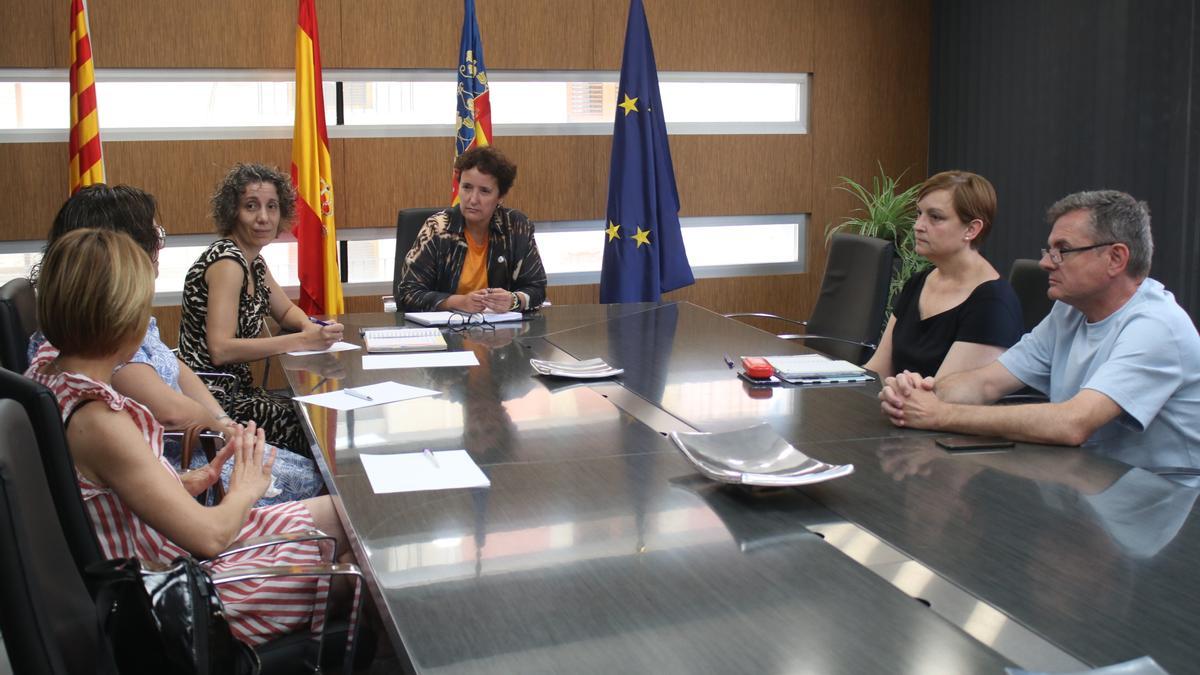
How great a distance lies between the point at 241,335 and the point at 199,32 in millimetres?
2366

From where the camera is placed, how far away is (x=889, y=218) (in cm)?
663

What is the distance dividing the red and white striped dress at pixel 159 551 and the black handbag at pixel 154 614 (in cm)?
40

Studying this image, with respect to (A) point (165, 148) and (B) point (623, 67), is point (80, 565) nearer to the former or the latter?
(A) point (165, 148)

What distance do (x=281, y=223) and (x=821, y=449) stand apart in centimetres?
257

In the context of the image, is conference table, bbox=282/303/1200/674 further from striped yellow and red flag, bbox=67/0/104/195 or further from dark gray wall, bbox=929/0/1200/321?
dark gray wall, bbox=929/0/1200/321

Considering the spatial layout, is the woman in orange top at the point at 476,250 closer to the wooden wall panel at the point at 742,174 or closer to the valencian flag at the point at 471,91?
the valencian flag at the point at 471,91

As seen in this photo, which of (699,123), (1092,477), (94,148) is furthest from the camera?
(699,123)

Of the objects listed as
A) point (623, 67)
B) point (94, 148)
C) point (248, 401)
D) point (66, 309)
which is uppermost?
point (623, 67)

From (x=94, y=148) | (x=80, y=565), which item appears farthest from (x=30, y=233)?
(x=80, y=565)

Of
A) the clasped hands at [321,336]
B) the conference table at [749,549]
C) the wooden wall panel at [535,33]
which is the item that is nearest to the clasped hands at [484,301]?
the clasped hands at [321,336]

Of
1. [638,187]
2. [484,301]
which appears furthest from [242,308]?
[638,187]

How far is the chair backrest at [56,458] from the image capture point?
1.75 meters

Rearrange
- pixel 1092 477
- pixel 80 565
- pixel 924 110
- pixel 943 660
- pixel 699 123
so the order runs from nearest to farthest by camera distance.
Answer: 1. pixel 943 660
2. pixel 80 565
3. pixel 1092 477
4. pixel 699 123
5. pixel 924 110

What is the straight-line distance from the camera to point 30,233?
5531 mm
